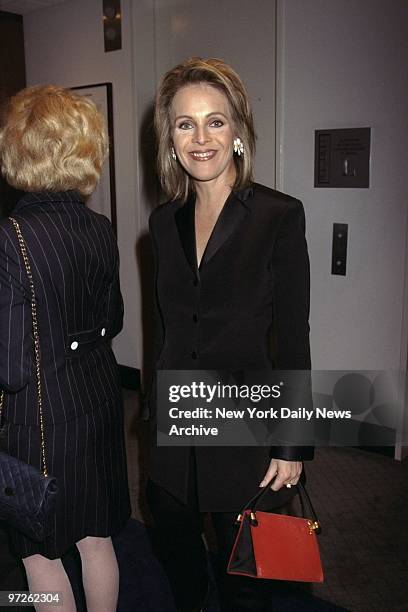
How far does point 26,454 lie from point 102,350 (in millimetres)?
351

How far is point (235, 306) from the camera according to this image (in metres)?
1.54

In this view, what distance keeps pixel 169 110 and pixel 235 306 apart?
601mm

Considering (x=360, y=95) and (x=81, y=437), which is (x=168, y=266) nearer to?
(x=81, y=437)

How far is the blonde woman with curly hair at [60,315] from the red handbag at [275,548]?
0.45 metres

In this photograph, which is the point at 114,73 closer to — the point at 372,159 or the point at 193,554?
the point at 372,159

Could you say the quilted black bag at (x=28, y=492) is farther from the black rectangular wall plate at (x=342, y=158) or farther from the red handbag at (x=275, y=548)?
the black rectangular wall plate at (x=342, y=158)

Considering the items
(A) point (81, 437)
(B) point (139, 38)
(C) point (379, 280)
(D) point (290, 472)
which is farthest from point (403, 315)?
(B) point (139, 38)

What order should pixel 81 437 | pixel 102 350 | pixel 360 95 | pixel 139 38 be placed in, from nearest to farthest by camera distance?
pixel 81 437 < pixel 102 350 < pixel 360 95 < pixel 139 38

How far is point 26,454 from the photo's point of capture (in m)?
1.52

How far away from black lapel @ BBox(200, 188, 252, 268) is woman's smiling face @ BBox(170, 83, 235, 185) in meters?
0.10

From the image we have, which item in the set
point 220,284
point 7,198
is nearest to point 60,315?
Result: point 220,284

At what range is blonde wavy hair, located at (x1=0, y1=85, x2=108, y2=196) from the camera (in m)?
1.50

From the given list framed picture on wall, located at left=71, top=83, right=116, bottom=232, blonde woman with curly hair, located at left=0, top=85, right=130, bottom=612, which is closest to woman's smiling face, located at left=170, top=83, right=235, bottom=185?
blonde woman with curly hair, located at left=0, top=85, right=130, bottom=612

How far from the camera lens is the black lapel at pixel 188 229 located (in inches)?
64.2
